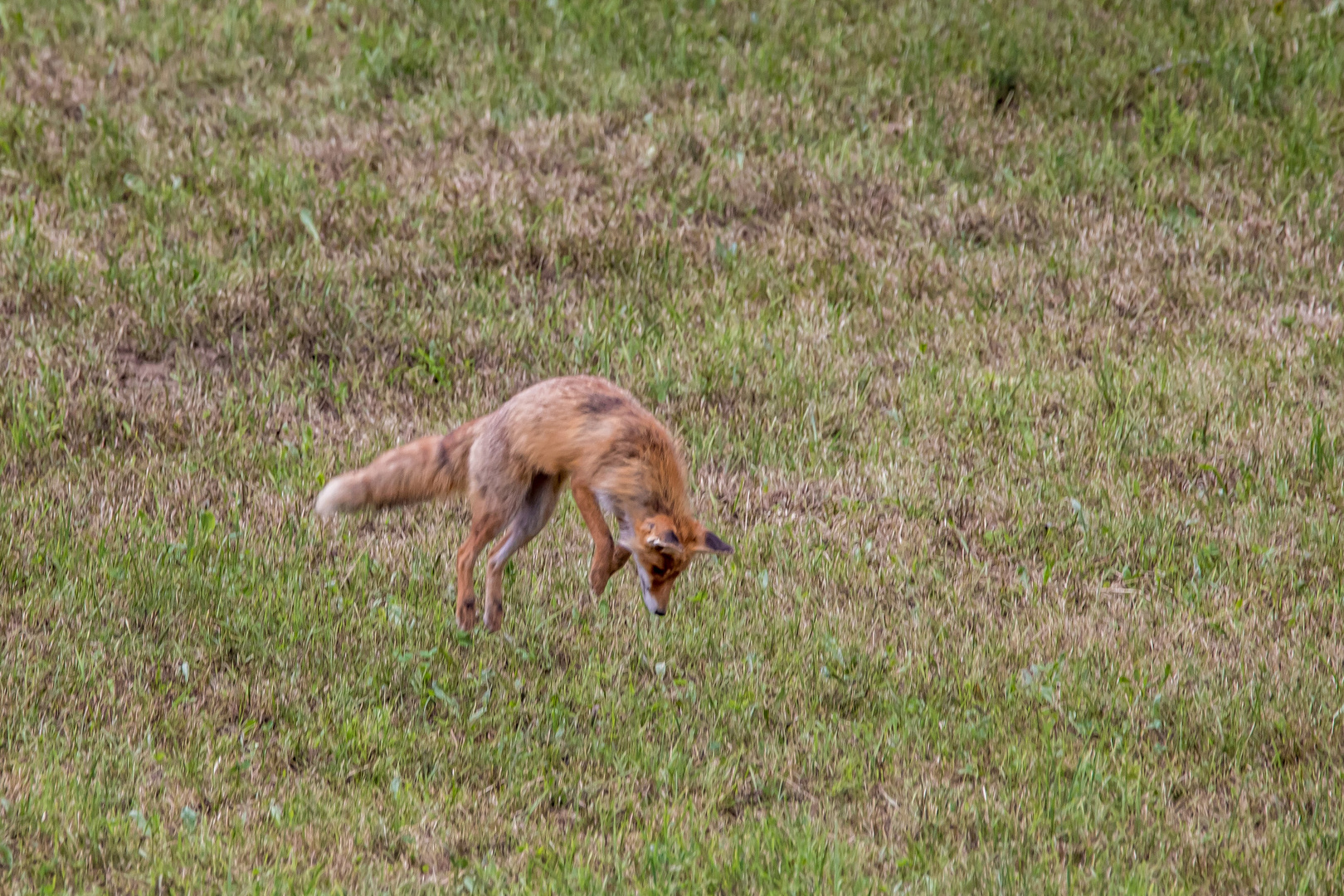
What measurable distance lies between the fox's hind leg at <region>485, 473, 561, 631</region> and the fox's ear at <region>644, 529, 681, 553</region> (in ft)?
2.89

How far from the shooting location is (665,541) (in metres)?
5.70

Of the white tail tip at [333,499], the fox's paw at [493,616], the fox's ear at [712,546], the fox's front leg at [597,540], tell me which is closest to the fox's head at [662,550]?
the fox's ear at [712,546]

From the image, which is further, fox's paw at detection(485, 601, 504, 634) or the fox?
fox's paw at detection(485, 601, 504, 634)

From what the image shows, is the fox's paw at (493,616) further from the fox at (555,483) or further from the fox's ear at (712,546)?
the fox's ear at (712,546)

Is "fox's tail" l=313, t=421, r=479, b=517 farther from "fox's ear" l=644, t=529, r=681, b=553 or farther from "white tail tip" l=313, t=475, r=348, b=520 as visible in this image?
"fox's ear" l=644, t=529, r=681, b=553

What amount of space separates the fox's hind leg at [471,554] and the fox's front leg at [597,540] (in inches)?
15.3

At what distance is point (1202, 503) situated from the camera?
26.4ft

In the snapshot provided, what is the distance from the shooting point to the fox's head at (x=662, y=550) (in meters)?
5.83

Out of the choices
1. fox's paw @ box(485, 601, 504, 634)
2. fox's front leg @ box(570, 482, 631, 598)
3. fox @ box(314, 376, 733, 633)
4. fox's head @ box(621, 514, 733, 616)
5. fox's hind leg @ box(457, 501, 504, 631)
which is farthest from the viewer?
fox's paw @ box(485, 601, 504, 634)

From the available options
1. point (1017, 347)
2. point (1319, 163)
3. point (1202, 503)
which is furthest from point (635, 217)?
point (1319, 163)

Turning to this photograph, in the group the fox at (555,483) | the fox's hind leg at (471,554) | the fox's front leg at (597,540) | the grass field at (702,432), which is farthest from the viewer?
the fox's hind leg at (471,554)

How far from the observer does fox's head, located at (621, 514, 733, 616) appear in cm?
583

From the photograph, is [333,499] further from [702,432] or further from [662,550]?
[702,432]

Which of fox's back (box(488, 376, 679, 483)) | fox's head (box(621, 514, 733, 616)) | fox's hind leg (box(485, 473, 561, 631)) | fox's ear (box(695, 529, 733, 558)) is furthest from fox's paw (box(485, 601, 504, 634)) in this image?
fox's ear (box(695, 529, 733, 558))
